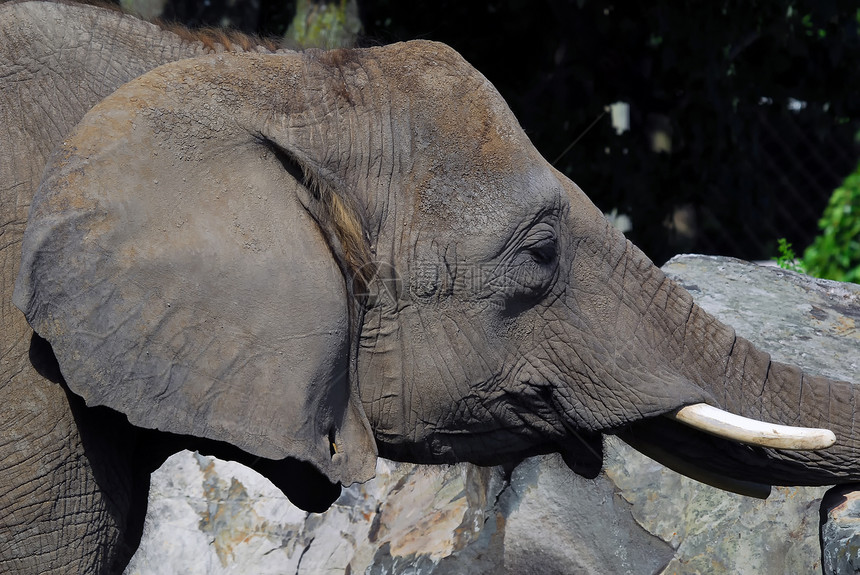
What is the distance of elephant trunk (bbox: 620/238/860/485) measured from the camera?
97.2 inches

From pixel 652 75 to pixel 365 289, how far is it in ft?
12.5

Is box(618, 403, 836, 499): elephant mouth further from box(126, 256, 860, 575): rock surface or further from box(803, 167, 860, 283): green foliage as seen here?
box(803, 167, 860, 283): green foliage

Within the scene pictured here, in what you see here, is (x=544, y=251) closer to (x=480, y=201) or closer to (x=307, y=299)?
(x=480, y=201)

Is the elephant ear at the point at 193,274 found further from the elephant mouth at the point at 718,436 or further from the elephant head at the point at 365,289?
the elephant mouth at the point at 718,436

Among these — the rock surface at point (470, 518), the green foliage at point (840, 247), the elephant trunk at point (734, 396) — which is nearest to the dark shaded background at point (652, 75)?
the green foliage at point (840, 247)

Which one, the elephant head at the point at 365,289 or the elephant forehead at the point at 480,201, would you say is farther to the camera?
the elephant forehead at the point at 480,201

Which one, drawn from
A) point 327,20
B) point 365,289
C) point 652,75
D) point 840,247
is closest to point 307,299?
point 365,289

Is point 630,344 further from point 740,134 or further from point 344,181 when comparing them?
point 740,134

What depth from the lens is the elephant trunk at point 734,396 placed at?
8.10 ft

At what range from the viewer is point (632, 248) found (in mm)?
2547

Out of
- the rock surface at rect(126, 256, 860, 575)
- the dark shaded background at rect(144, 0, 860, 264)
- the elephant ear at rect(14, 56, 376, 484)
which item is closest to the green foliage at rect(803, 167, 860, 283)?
the dark shaded background at rect(144, 0, 860, 264)

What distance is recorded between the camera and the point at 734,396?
8.17ft

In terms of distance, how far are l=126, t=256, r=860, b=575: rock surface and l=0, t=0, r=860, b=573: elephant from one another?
134 centimetres

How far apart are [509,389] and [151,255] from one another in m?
0.77
